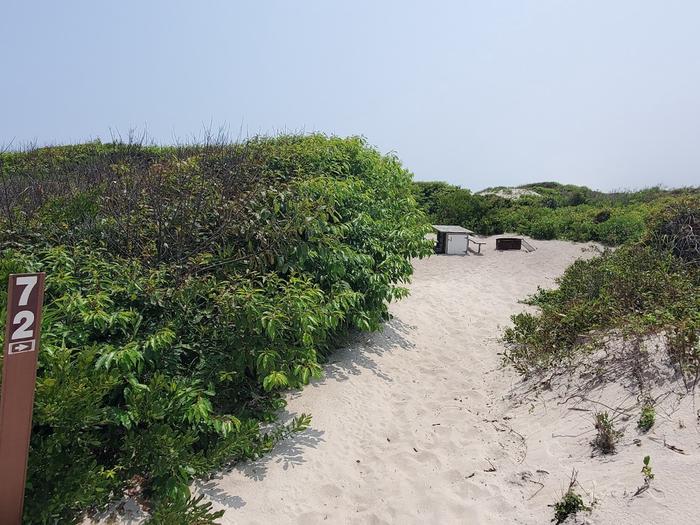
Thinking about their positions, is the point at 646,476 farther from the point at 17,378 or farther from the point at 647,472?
the point at 17,378

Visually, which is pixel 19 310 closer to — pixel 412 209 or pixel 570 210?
pixel 412 209

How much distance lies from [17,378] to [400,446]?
10.6ft

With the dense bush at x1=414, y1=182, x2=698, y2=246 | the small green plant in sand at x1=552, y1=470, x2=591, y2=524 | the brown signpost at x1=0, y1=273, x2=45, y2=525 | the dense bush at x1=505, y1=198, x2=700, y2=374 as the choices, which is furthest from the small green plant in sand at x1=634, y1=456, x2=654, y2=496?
the dense bush at x1=414, y1=182, x2=698, y2=246

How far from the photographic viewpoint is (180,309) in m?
4.21

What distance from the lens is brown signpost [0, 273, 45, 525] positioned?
2176 mm

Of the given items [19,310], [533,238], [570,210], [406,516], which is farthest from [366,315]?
[570,210]

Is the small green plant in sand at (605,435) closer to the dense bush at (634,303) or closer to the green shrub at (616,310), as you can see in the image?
the dense bush at (634,303)

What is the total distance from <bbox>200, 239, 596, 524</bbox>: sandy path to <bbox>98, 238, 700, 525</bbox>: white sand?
0.04ft

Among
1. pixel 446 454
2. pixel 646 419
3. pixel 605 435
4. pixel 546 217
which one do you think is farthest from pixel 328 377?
pixel 546 217

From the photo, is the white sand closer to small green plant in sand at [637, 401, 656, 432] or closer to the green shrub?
small green plant in sand at [637, 401, 656, 432]

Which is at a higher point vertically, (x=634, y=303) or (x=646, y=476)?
(x=634, y=303)

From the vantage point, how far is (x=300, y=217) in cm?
502

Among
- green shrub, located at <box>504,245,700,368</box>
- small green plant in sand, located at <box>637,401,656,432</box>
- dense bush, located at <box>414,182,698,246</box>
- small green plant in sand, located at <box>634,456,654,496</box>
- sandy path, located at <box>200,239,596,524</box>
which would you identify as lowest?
sandy path, located at <box>200,239,596,524</box>

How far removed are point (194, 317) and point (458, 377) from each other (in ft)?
11.1
